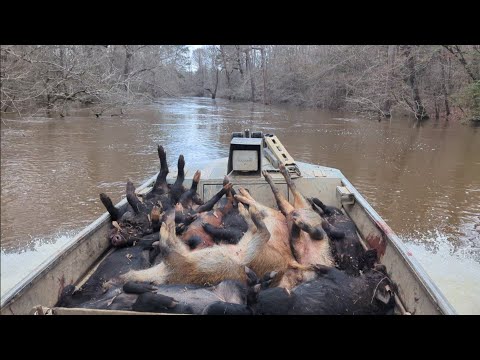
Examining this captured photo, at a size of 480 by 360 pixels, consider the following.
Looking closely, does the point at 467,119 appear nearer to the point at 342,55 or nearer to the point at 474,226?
the point at 342,55

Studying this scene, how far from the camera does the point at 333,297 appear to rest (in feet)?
11.5

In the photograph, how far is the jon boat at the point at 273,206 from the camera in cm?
331

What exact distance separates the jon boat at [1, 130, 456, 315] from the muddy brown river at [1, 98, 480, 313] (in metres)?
0.25

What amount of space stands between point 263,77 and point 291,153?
3189 cm

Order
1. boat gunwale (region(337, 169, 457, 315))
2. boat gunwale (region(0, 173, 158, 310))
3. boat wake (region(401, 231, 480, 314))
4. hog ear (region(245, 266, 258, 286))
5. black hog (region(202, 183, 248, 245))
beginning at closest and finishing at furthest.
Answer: boat gunwale (region(0, 173, 158, 310)) < boat gunwale (region(337, 169, 457, 315)) < hog ear (region(245, 266, 258, 286)) < black hog (region(202, 183, 248, 245)) < boat wake (region(401, 231, 480, 314))

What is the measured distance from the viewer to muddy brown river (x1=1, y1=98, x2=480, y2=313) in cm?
612

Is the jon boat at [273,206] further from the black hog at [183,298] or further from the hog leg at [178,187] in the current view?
the hog leg at [178,187]

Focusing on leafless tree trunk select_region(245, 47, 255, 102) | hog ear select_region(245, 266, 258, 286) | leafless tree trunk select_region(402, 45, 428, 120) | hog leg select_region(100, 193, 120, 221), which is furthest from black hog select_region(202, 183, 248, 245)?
leafless tree trunk select_region(245, 47, 255, 102)

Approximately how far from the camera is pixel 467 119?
21344 mm

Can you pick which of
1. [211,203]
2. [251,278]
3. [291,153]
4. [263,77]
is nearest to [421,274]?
[251,278]

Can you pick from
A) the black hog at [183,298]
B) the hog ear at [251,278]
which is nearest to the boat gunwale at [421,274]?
the black hog at [183,298]

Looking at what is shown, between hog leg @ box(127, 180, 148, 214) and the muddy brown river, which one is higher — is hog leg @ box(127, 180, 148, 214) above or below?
above

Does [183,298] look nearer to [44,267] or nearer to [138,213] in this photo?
[44,267]

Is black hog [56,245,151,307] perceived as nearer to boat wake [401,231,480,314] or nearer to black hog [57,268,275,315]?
black hog [57,268,275,315]
